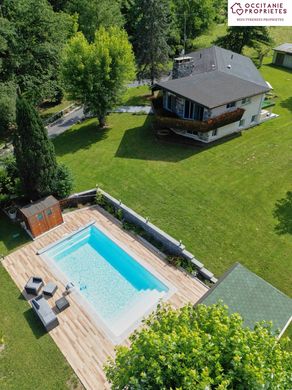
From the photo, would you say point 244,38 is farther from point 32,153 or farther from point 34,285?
point 34,285

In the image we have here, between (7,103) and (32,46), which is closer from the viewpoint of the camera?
(7,103)

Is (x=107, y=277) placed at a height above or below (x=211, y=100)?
below

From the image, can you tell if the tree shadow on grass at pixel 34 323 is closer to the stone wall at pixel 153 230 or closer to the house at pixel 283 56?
the stone wall at pixel 153 230

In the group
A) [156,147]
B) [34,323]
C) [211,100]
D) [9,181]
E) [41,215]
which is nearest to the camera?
[34,323]

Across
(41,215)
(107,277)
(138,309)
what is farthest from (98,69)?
(138,309)

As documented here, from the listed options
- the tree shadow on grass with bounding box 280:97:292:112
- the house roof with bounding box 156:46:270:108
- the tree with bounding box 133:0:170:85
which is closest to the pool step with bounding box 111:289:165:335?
the house roof with bounding box 156:46:270:108
